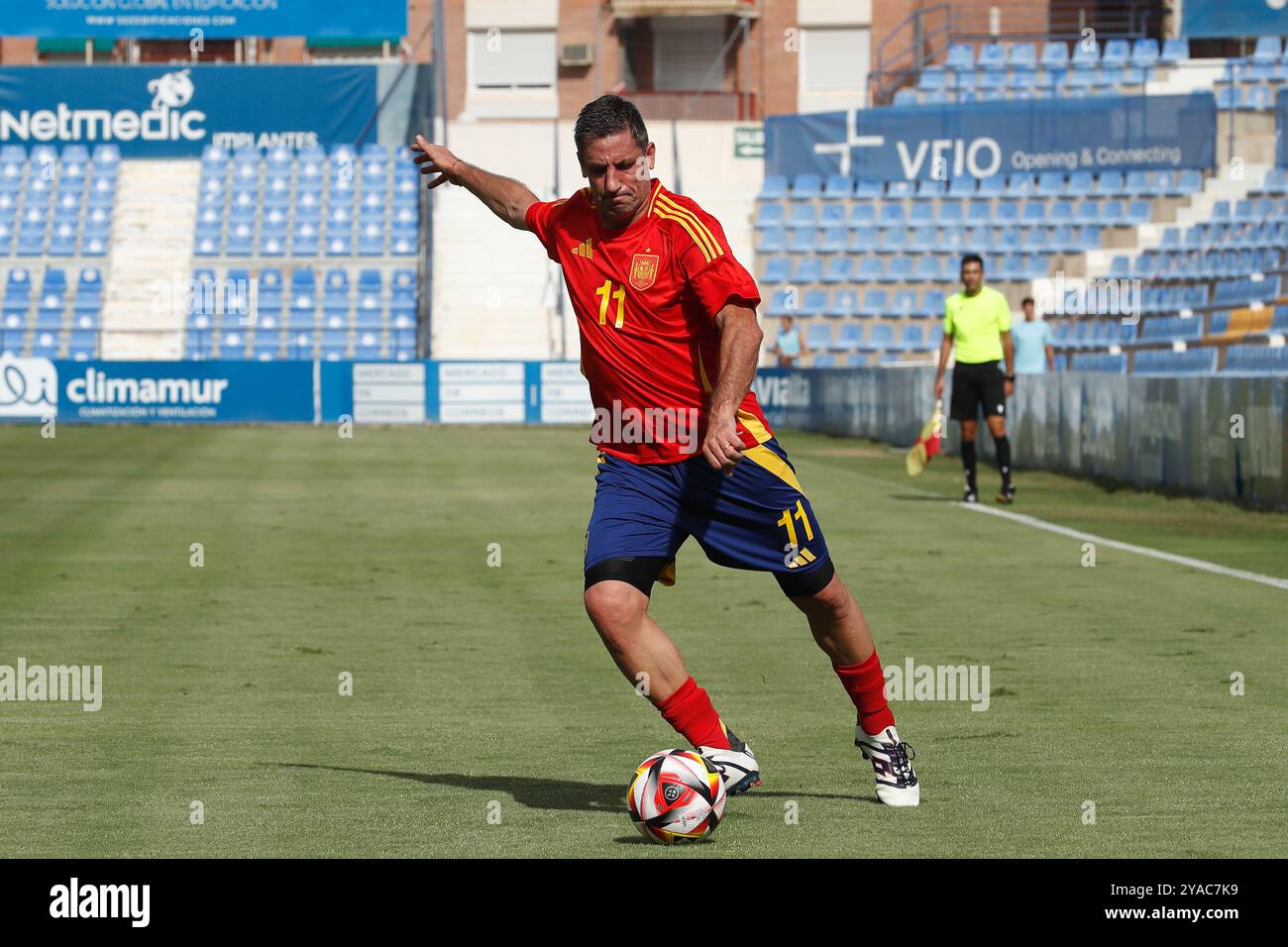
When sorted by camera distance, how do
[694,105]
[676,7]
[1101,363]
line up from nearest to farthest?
[1101,363] < [694,105] < [676,7]

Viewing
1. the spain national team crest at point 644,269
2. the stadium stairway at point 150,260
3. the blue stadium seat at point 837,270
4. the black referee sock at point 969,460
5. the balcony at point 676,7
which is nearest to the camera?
the spain national team crest at point 644,269

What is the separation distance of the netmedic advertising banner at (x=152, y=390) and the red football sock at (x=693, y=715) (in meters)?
34.8

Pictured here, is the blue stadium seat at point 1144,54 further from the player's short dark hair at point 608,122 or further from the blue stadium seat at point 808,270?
the player's short dark hair at point 608,122

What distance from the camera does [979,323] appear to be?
2012 centimetres

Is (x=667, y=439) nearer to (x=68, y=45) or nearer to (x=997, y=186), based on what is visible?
(x=997, y=186)

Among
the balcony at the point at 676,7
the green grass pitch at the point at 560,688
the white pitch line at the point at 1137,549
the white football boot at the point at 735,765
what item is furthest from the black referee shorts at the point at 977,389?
the balcony at the point at 676,7

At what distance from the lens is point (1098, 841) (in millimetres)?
6148

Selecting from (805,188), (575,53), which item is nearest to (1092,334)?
(805,188)

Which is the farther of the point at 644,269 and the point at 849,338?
the point at 849,338

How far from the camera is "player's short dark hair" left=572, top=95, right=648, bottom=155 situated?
21.5ft

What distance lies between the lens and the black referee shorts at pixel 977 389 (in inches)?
794

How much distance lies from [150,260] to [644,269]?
4369 centimetres

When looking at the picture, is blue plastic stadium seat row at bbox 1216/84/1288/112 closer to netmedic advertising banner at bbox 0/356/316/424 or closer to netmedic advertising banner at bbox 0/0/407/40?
netmedic advertising banner at bbox 0/0/407/40

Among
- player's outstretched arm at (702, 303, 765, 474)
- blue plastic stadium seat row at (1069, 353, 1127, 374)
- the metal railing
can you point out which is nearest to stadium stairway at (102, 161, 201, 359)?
the metal railing
